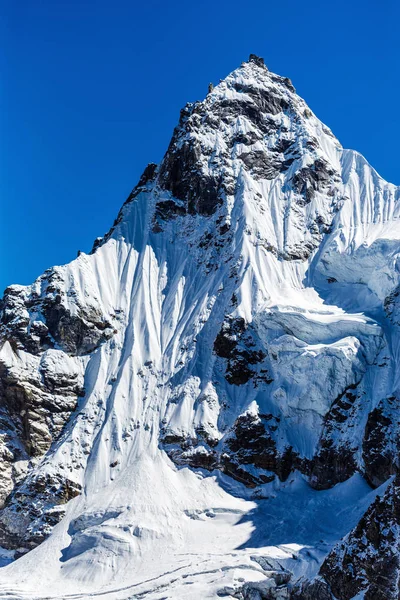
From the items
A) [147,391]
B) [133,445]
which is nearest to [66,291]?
[147,391]

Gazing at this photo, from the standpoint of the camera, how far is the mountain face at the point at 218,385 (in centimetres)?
9044

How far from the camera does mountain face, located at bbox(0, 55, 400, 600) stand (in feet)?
297

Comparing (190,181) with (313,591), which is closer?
(313,591)

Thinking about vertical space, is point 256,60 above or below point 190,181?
above

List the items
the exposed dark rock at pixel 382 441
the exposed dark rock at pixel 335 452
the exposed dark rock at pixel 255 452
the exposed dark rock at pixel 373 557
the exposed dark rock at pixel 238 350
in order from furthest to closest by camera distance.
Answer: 1. the exposed dark rock at pixel 238 350
2. the exposed dark rock at pixel 255 452
3. the exposed dark rock at pixel 335 452
4. the exposed dark rock at pixel 382 441
5. the exposed dark rock at pixel 373 557

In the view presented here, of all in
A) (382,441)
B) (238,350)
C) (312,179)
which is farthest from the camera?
(312,179)

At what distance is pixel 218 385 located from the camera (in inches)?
4579

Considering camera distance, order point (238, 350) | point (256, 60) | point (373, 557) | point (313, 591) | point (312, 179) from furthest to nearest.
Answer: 1. point (256, 60)
2. point (312, 179)
3. point (238, 350)
4. point (313, 591)
5. point (373, 557)

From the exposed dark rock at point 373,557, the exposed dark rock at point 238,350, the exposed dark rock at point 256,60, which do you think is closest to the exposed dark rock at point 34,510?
the exposed dark rock at point 238,350

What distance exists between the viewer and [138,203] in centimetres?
15038

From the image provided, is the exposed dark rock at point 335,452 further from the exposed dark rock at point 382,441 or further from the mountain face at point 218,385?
the exposed dark rock at point 382,441

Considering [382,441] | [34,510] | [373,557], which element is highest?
[382,441]

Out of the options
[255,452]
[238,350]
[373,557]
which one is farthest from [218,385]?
[373,557]

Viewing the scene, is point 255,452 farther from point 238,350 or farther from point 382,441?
point 382,441
